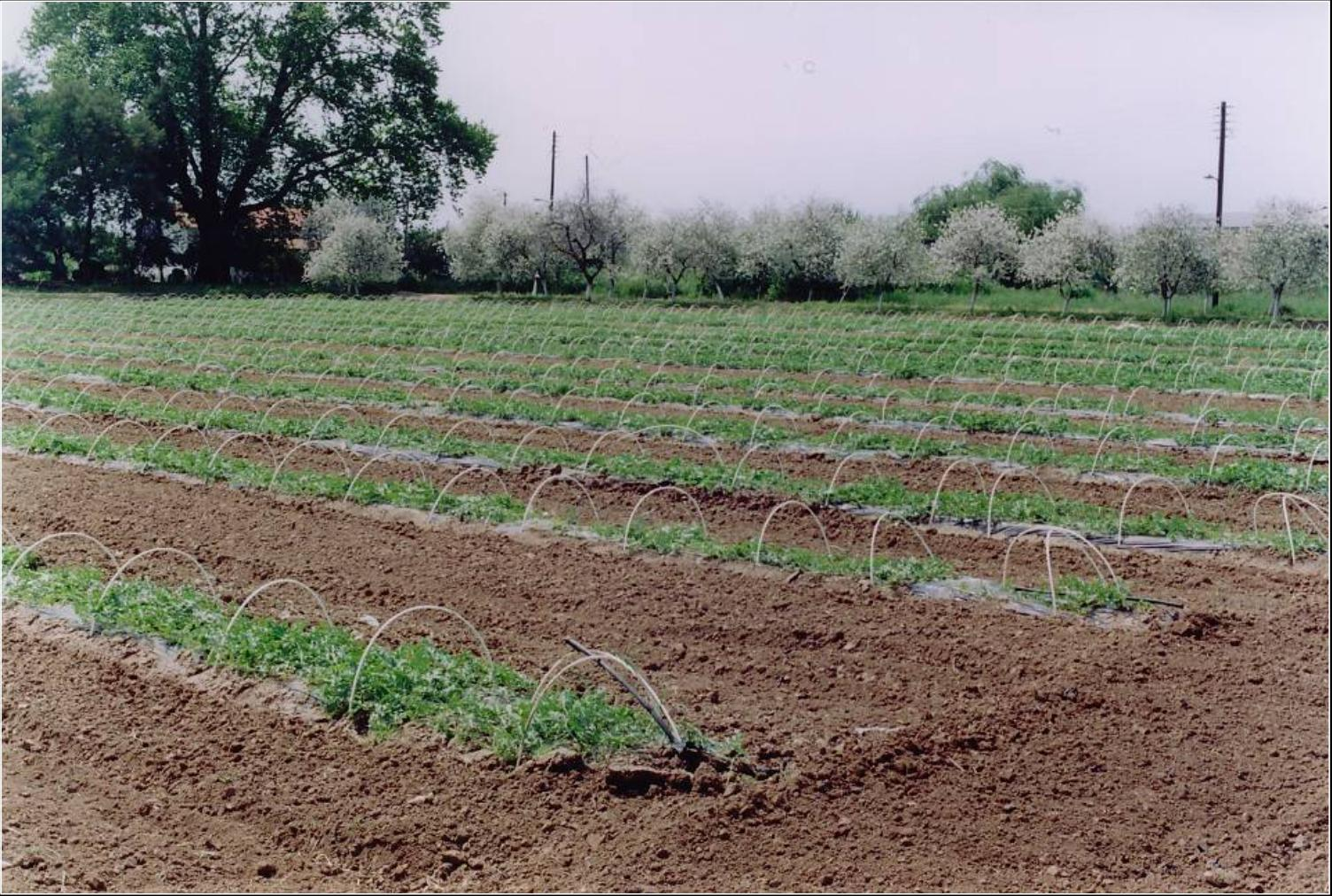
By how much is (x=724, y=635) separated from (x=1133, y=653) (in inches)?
94.8

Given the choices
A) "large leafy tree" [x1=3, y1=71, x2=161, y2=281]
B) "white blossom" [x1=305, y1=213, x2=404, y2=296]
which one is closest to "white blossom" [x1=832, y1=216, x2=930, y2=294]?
"white blossom" [x1=305, y1=213, x2=404, y2=296]

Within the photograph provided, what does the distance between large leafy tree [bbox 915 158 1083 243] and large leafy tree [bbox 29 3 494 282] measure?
31927 millimetres

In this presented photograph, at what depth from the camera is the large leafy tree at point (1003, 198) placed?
→ 5412 centimetres

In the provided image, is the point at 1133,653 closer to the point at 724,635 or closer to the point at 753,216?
the point at 724,635

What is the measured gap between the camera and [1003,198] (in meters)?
55.4

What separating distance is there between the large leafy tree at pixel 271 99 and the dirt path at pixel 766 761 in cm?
1835

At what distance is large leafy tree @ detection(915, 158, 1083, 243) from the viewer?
54.1 m

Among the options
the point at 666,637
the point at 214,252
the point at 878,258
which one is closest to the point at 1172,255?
the point at 878,258

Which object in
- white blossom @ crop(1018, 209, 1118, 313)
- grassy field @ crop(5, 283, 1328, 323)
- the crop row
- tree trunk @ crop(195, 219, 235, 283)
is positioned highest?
white blossom @ crop(1018, 209, 1118, 313)

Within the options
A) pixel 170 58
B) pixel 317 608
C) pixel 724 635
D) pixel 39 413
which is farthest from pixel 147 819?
pixel 170 58

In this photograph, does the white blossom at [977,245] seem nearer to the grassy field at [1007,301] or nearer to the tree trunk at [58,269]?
the grassy field at [1007,301]

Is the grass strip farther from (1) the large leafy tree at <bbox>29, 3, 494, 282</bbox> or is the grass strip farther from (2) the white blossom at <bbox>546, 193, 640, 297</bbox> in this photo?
(2) the white blossom at <bbox>546, 193, 640, 297</bbox>

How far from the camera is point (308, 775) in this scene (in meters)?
4.79

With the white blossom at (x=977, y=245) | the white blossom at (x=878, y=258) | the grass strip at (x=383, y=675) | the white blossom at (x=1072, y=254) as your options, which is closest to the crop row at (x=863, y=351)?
the grass strip at (x=383, y=675)
